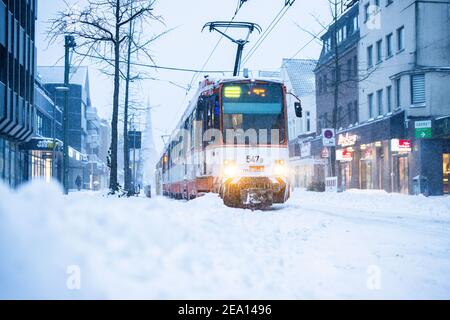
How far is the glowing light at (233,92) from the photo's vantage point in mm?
Answer: 13375

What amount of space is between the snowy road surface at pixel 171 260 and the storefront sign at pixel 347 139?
2627 cm

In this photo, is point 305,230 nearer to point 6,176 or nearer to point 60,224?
point 60,224

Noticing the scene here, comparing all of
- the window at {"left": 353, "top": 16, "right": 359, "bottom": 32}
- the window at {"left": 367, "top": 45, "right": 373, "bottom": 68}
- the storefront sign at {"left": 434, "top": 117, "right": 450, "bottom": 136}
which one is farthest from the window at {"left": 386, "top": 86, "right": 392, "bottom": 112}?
the window at {"left": 353, "top": 16, "right": 359, "bottom": 32}

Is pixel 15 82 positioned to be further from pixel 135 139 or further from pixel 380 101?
pixel 380 101

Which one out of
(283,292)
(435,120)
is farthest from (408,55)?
(283,292)

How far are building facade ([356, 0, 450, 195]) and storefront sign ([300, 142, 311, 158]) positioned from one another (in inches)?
442

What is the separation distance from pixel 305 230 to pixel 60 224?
5.37 metres

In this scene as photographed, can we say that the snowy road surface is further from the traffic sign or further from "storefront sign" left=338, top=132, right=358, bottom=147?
"storefront sign" left=338, top=132, right=358, bottom=147

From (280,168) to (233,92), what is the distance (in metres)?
2.50

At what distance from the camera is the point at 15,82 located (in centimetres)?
2020

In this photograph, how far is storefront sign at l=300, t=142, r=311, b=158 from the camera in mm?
41219

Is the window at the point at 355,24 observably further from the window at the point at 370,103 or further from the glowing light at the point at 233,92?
the glowing light at the point at 233,92

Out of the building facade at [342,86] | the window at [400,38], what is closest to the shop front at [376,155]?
the building facade at [342,86]

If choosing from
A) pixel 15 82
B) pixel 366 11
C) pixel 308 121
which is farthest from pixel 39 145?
pixel 308 121
